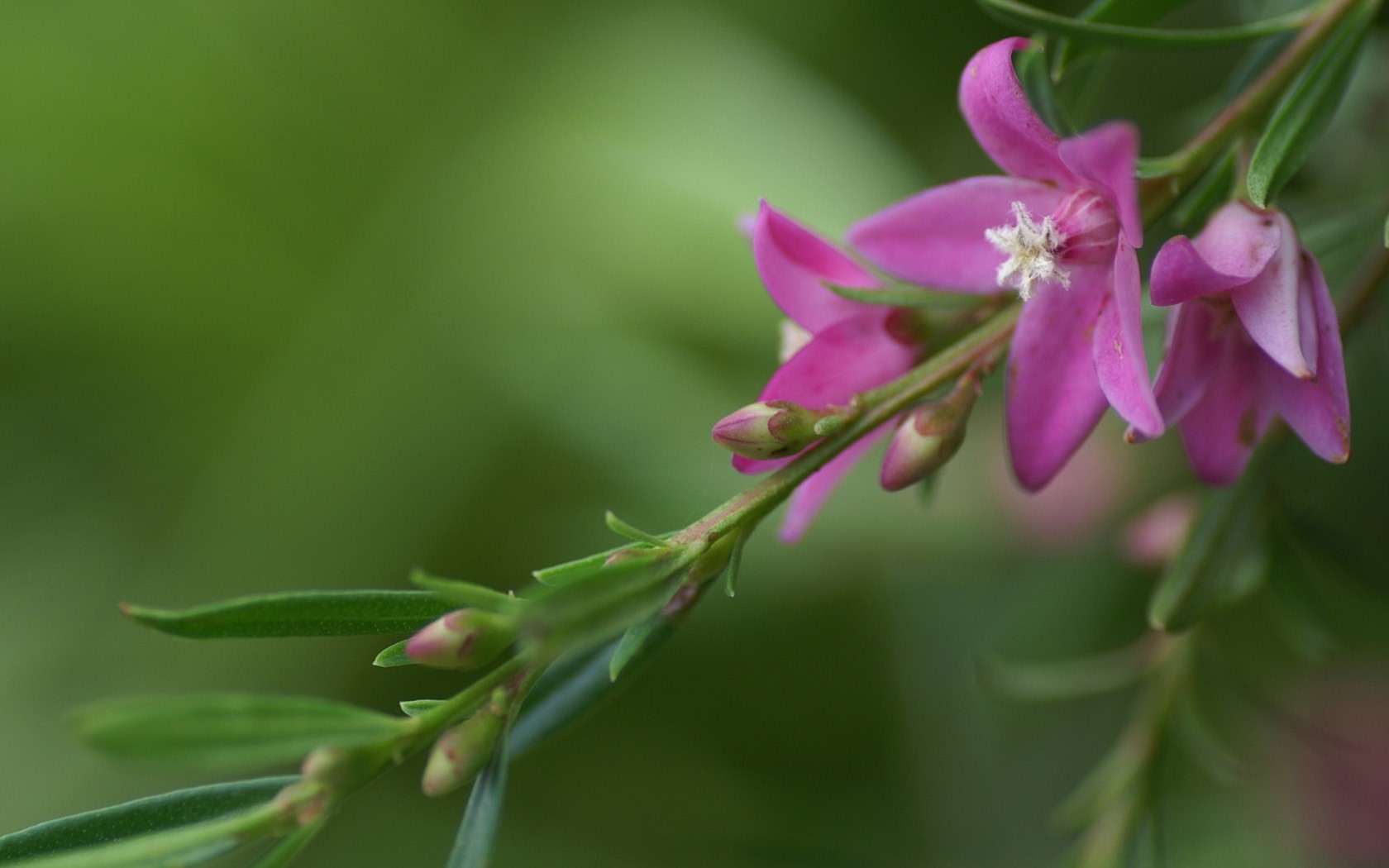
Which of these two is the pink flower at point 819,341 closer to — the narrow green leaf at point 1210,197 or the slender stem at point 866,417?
the slender stem at point 866,417

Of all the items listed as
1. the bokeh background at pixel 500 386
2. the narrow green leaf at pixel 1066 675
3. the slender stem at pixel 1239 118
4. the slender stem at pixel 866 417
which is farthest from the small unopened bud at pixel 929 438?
the bokeh background at pixel 500 386

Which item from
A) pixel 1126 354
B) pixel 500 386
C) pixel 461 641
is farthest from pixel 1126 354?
pixel 500 386

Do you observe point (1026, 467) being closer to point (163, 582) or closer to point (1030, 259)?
point (1030, 259)

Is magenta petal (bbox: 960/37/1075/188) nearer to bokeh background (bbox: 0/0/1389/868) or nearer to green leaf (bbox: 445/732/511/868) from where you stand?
green leaf (bbox: 445/732/511/868)

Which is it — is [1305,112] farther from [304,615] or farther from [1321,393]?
[304,615]

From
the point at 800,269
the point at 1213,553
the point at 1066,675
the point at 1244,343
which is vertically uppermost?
the point at 800,269

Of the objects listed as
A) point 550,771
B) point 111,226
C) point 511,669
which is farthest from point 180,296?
point 511,669
